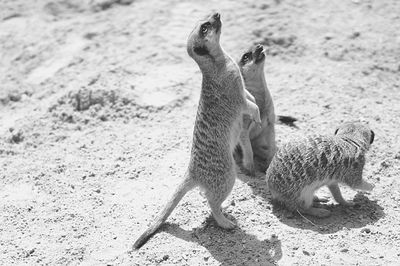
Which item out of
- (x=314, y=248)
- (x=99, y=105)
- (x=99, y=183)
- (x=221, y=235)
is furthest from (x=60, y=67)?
(x=314, y=248)

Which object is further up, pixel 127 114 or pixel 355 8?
pixel 355 8

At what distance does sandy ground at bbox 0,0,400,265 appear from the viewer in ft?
10.9

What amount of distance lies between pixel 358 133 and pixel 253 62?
2.92 ft

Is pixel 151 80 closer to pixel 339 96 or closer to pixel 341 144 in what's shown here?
pixel 339 96

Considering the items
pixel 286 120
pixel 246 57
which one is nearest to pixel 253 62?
pixel 246 57

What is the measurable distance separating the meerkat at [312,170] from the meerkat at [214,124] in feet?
0.97

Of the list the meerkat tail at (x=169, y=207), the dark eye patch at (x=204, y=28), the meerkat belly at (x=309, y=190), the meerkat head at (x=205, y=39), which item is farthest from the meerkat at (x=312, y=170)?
the dark eye patch at (x=204, y=28)

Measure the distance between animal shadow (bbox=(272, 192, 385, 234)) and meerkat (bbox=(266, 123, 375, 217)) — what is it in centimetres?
5

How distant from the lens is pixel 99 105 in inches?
185

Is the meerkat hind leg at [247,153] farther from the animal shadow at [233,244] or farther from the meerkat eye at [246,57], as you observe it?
the animal shadow at [233,244]

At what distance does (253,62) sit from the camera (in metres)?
4.08

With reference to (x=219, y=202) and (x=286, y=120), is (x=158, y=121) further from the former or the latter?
(x=219, y=202)

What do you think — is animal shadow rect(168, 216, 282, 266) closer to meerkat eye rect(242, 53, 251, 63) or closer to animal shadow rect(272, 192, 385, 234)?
animal shadow rect(272, 192, 385, 234)

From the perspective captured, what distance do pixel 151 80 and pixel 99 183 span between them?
1.33m
